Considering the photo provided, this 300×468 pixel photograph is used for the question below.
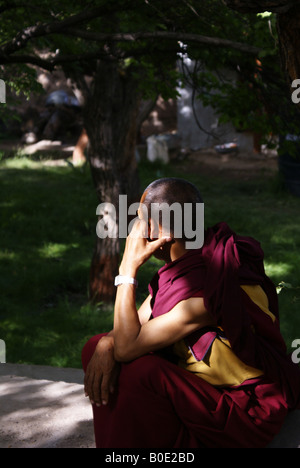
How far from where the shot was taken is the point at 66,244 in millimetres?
8609

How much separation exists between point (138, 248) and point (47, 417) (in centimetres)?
112

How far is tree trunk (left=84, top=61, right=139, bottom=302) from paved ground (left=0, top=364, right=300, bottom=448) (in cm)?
275

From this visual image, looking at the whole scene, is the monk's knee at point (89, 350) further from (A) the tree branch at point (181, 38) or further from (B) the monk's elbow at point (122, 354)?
(A) the tree branch at point (181, 38)

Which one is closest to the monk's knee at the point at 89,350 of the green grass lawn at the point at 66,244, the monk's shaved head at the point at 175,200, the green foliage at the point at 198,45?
the monk's shaved head at the point at 175,200

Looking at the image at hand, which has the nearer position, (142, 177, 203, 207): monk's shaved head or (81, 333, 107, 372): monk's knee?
(142, 177, 203, 207): monk's shaved head

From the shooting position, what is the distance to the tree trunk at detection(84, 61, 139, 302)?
21.2 ft

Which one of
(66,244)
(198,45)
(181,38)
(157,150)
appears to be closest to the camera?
(181,38)

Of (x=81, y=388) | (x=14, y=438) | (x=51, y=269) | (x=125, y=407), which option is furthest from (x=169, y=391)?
(x=51, y=269)

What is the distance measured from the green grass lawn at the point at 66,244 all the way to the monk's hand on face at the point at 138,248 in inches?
110

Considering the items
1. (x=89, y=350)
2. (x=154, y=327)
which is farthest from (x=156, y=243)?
(x=89, y=350)

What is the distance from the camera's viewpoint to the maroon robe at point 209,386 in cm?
249

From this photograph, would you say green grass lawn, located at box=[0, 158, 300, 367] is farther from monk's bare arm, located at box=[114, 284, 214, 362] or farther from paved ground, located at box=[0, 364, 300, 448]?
monk's bare arm, located at box=[114, 284, 214, 362]

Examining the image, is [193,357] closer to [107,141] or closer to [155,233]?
[155,233]

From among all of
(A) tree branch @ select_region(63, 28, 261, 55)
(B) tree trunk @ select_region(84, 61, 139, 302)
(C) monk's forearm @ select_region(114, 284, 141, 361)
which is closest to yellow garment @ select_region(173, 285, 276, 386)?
(C) monk's forearm @ select_region(114, 284, 141, 361)
